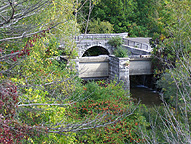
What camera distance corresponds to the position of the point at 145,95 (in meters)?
19.8

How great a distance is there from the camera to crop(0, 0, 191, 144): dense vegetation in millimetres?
4719

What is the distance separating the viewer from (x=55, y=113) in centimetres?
565

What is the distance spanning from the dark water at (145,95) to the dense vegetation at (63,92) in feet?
7.08

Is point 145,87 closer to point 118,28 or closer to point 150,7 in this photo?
point 118,28

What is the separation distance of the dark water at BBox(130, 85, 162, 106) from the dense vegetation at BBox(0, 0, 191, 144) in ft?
7.08

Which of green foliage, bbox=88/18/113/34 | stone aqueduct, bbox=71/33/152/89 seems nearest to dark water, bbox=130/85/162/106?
stone aqueduct, bbox=71/33/152/89

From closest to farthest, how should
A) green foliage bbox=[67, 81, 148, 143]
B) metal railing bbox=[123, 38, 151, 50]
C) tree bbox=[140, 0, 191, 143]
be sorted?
tree bbox=[140, 0, 191, 143] → green foliage bbox=[67, 81, 148, 143] → metal railing bbox=[123, 38, 151, 50]

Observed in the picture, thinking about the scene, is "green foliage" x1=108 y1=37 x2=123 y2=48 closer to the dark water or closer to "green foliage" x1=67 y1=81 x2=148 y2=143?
the dark water

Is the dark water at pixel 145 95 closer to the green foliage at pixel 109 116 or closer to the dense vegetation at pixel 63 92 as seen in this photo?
the dense vegetation at pixel 63 92

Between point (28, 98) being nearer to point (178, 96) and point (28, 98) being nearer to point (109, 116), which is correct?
point (109, 116)

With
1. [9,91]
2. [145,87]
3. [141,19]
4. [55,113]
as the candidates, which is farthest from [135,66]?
[141,19]

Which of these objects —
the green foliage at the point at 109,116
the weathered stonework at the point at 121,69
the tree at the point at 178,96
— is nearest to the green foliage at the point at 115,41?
the weathered stonework at the point at 121,69

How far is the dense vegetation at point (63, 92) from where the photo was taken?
4719 mm

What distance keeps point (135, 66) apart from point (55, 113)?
14304 mm
